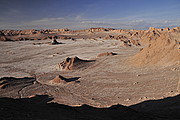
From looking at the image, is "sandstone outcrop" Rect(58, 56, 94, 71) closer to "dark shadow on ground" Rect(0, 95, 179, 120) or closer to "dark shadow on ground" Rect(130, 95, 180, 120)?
"dark shadow on ground" Rect(130, 95, 180, 120)

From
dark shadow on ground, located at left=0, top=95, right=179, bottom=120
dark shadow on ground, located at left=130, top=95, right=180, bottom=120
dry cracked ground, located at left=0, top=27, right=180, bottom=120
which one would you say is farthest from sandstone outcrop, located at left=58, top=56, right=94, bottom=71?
dark shadow on ground, located at left=0, top=95, right=179, bottom=120

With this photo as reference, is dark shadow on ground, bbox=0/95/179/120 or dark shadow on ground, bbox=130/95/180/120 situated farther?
dark shadow on ground, bbox=130/95/180/120

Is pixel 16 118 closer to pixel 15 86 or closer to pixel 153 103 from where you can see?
pixel 153 103

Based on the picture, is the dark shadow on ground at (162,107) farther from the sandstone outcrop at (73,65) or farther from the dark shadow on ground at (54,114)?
the sandstone outcrop at (73,65)

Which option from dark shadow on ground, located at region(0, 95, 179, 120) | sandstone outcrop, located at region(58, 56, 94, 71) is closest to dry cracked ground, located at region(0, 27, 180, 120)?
dark shadow on ground, located at region(0, 95, 179, 120)

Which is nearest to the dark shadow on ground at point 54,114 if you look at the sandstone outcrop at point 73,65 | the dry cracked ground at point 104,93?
the dry cracked ground at point 104,93

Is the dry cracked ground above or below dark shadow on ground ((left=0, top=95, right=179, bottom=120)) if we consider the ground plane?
below

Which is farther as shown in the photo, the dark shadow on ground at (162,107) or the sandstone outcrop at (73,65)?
the sandstone outcrop at (73,65)

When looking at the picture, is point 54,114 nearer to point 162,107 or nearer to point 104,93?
point 162,107

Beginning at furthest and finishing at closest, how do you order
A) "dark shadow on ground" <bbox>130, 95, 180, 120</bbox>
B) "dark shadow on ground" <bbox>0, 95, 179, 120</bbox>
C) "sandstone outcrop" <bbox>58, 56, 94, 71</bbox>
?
"sandstone outcrop" <bbox>58, 56, 94, 71</bbox> → "dark shadow on ground" <bbox>130, 95, 180, 120</bbox> → "dark shadow on ground" <bbox>0, 95, 179, 120</bbox>

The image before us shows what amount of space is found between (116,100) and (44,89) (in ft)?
19.7

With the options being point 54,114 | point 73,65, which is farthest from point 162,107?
point 73,65

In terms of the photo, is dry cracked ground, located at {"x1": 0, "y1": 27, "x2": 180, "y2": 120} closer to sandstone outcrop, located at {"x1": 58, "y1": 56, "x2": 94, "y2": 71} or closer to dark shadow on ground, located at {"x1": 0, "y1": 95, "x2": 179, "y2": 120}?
dark shadow on ground, located at {"x1": 0, "y1": 95, "x2": 179, "y2": 120}

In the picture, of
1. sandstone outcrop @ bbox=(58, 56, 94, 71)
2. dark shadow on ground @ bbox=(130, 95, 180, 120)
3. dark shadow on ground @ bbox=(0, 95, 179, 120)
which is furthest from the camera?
sandstone outcrop @ bbox=(58, 56, 94, 71)
